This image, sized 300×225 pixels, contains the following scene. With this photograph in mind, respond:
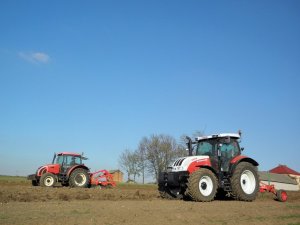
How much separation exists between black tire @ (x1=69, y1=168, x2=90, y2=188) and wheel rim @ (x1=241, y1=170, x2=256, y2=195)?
38.8 feet

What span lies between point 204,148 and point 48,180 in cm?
1206

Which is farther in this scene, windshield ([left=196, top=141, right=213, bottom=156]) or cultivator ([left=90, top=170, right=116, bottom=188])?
cultivator ([left=90, top=170, right=116, bottom=188])

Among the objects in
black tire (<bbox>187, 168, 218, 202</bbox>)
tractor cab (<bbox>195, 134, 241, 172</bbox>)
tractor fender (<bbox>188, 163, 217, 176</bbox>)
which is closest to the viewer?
black tire (<bbox>187, 168, 218, 202</bbox>)

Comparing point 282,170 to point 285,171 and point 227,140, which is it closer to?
point 285,171

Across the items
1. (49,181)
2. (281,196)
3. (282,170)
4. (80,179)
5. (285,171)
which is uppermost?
(282,170)

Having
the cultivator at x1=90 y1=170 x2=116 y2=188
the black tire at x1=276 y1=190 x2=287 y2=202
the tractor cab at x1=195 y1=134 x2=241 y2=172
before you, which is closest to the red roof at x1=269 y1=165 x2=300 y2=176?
the cultivator at x1=90 y1=170 x2=116 y2=188

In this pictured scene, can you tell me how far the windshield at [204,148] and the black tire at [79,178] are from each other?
10.7m

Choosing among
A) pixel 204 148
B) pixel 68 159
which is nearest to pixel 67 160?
pixel 68 159

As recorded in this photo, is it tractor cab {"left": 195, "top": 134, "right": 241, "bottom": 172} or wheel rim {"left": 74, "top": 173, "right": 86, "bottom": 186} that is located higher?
tractor cab {"left": 195, "top": 134, "right": 241, "bottom": 172}

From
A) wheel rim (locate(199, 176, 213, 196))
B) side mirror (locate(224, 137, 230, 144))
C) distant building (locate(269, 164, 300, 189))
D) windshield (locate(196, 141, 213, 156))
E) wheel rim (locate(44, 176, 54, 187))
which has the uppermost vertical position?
distant building (locate(269, 164, 300, 189))

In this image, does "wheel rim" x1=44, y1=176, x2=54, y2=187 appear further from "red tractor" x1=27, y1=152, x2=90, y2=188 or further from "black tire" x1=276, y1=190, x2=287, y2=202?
"black tire" x1=276, y1=190, x2=287, y2=202

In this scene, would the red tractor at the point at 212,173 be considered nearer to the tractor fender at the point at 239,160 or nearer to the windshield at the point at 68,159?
the tractor fender at the point at 239,160

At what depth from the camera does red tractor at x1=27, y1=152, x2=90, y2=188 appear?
2347cm

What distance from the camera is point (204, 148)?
50.1 feet
